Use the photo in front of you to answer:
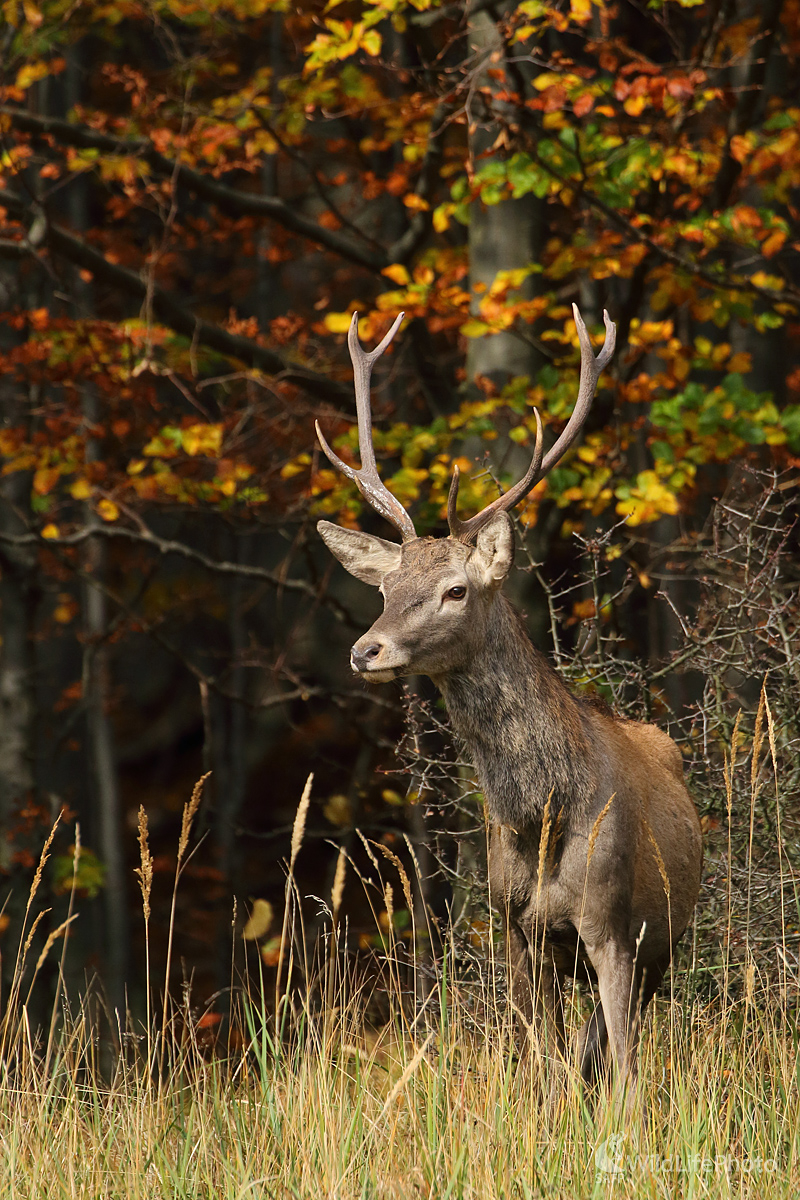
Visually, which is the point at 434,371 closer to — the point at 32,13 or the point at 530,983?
the point at 32,13

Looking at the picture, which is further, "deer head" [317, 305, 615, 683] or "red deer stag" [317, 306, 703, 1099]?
"red deer stag" [317, 306, 703, 1099]

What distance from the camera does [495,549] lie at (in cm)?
425

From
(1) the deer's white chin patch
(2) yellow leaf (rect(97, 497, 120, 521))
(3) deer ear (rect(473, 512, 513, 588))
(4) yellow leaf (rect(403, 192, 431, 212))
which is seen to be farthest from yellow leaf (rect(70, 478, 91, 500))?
(1) the deer's white chin patch

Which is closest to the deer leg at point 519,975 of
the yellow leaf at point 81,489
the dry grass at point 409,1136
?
the dry grass at point 409,1136

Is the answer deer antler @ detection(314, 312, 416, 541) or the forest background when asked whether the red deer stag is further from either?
the forest background

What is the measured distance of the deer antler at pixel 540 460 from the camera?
434cm

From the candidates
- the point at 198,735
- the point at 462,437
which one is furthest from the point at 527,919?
the point at 198,735

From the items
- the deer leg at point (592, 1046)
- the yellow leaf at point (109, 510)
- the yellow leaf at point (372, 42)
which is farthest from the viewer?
the yellow leaf at point (109, 510)

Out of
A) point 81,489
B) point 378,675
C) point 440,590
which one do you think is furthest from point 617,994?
point 81,489

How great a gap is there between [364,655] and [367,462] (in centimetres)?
131

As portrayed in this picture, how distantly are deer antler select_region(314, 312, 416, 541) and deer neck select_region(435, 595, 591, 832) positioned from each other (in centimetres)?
49

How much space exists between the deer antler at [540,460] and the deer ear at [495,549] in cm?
5

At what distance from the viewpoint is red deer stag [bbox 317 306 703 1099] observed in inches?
162

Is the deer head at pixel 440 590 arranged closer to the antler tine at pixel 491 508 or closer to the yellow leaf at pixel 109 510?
the antler tine at pixel 491 508
